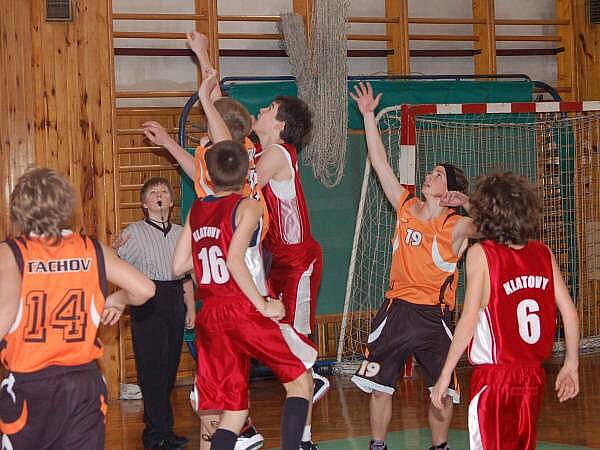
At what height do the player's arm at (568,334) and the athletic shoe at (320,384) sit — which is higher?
the player's arm at (568,334)

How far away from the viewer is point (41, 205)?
331 cm

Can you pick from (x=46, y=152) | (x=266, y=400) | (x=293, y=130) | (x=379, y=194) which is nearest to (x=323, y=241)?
(x=379, y=194)

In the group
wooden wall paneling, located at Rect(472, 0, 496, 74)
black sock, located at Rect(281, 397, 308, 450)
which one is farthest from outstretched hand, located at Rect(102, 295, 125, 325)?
wooden wall paneling, located at Rect(472, 0, 496, 74)

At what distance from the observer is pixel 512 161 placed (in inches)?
358

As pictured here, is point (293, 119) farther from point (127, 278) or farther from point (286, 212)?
point (127, 278)

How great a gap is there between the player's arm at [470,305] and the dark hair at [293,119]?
178 cm

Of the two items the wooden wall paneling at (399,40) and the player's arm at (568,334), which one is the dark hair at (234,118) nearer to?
the player's arm at (568,334)

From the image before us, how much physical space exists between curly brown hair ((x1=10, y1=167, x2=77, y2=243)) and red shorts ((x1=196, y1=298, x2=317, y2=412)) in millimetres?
1086

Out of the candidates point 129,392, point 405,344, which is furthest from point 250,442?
point 129,392

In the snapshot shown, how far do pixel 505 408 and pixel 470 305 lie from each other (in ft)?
1.35

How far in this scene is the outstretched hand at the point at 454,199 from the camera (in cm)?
477

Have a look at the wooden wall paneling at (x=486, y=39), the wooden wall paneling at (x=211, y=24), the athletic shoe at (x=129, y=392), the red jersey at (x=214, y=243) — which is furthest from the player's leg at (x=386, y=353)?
the wooden wall paneling at (x=486, y=39)

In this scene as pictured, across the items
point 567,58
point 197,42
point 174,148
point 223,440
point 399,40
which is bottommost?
point 223,440

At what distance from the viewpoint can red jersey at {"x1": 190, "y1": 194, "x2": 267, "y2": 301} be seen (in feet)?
13.9
